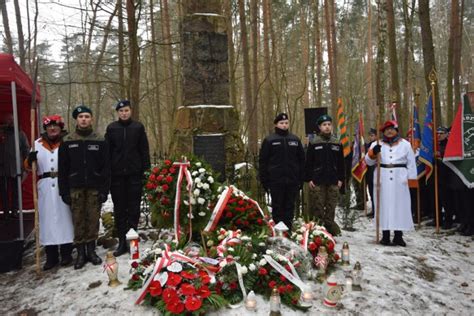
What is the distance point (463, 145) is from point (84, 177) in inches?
246

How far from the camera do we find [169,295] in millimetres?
3520

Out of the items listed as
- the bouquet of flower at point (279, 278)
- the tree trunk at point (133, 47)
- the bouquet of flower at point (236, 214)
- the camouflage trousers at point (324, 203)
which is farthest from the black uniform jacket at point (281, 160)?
the tree trunk at point (133, 47)

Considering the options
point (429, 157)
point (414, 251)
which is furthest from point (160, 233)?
point (429, 157)

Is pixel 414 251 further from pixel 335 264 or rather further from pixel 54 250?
pixel 54 250

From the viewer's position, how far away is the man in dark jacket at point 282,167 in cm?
548

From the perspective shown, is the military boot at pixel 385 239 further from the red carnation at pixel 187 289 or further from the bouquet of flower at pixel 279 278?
the red carnation at pixel 187 289

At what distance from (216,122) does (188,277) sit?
10.7 ft

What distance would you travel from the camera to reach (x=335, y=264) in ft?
16.1

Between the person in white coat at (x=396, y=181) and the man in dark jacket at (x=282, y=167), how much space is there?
53.5 inches

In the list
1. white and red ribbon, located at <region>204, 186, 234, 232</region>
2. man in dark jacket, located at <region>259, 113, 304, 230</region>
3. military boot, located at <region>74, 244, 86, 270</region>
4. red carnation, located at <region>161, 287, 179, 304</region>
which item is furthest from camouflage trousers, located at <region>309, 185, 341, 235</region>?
military boot, located at <region>74, 244, 86, 270</region>

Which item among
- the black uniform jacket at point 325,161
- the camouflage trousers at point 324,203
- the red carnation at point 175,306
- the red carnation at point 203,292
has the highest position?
the black uniform jacket at point 325,161

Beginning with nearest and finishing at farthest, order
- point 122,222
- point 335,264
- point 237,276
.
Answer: point 237,276, point 335,264, point 122,222

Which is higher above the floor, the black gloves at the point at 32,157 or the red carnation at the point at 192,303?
the black gloves at the point at 32,157

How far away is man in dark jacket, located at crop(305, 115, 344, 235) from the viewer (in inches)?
230
